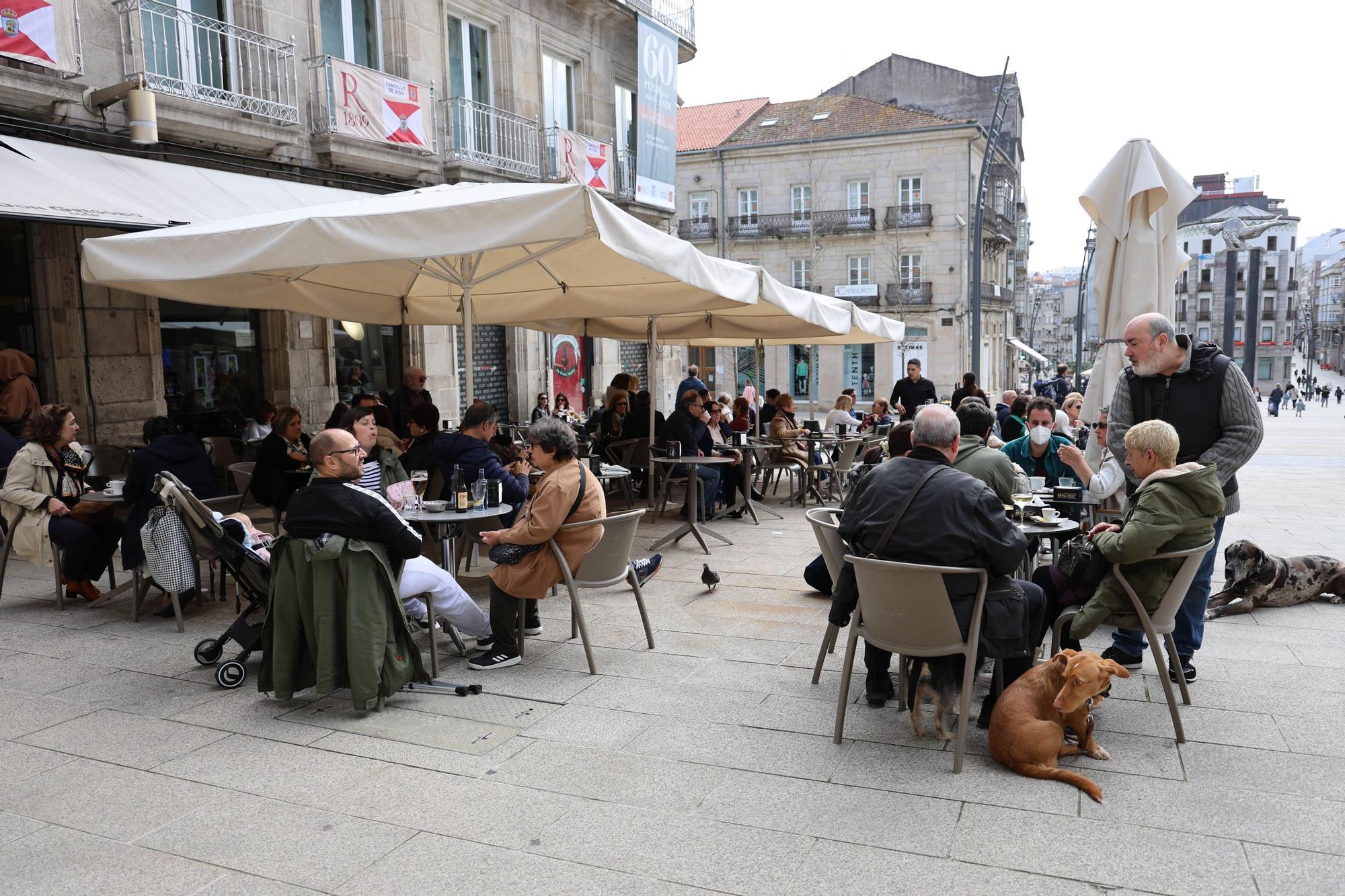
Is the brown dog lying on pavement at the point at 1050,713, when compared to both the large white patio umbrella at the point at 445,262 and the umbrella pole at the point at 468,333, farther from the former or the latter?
the umbrella pole at the point at 468,333

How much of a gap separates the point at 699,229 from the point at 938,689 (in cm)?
3780

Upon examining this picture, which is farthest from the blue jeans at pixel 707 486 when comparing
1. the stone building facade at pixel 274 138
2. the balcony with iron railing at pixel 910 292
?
the balcony with iron railing at pixel 910 292

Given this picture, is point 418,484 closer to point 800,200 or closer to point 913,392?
point 913,392

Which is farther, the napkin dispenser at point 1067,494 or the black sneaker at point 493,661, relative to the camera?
the napkin dispenser at point 1067,494

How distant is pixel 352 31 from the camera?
42.7ft

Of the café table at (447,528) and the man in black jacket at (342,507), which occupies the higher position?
the man in black jacket at (342,507)

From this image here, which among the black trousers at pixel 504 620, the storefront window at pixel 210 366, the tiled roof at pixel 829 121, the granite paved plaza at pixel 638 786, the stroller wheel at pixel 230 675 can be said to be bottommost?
the granite paved plaza at pixel 638 786

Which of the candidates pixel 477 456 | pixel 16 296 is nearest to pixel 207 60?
pixel 16 296

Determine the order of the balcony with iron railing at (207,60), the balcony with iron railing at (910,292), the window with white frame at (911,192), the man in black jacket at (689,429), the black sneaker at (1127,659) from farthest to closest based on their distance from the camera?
the balcony with iron railing at (910,292)
the window with white frame at (911,192)
the balcony with iron railing at (207,60)
the man in black jacket at (689,429)
the black sneaker at (1127,659)

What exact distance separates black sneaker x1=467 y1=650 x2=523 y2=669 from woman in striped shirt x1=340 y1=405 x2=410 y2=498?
131 cm

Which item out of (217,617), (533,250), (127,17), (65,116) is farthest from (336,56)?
(217,617)

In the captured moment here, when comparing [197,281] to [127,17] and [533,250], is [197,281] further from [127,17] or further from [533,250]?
[127,17]

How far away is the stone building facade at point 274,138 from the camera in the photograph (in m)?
9.38

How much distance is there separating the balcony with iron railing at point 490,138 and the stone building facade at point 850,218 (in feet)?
74.4
